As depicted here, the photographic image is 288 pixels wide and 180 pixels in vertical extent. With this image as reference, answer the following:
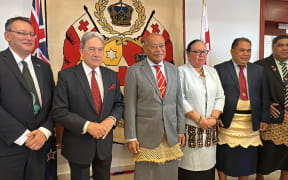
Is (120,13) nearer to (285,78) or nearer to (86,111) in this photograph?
(86,111)

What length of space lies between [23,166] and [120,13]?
1968mm

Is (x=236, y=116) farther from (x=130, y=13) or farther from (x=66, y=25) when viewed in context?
(x=66, y=25)

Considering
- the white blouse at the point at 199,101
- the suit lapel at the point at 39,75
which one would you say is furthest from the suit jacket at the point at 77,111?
the white blouse at the point at 199,101

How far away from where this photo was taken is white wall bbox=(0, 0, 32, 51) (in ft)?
7.61

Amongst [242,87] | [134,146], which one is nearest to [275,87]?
[242,87]

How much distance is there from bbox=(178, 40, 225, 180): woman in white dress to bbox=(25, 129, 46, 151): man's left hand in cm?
127

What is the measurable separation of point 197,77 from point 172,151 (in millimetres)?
773

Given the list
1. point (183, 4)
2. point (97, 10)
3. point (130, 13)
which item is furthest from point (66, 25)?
point (183, 4)

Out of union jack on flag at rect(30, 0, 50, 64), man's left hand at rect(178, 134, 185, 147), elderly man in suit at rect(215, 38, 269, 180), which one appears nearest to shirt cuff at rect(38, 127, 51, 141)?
→ union jack on flag at rect(30, 0, 50, 64)

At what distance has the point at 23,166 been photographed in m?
1.58

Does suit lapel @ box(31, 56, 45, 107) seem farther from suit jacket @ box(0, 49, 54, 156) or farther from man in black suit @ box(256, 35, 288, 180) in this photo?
man in black suit @ box(256, 35, 288, 180)

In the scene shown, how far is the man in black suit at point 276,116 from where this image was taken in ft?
7.66

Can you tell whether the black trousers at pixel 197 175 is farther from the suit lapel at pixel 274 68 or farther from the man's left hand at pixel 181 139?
the suit lapel at pixel 274 68

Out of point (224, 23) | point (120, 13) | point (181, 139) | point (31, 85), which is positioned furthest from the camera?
point (224, 23)
